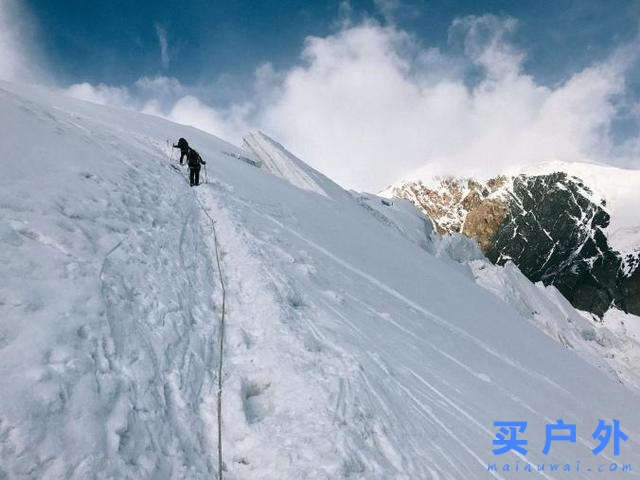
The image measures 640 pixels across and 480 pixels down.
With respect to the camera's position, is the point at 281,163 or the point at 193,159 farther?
the point at 281,163

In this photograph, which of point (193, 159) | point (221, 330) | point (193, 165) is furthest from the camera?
point (193, 165)

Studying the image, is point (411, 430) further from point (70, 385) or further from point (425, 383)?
point (70, 385)

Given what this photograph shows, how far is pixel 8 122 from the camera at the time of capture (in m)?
10.3

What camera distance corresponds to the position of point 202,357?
641 centimetres

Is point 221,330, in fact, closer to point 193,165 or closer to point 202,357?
point 202,357

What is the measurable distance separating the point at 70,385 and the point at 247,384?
8.38 feet

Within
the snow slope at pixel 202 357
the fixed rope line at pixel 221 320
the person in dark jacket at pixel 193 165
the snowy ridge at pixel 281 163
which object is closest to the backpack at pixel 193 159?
the person in dark jacket at pixel 193 165

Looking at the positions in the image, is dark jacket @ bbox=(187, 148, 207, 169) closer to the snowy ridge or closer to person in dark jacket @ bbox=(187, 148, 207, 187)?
person in dark jacket @ bbox=(187, 148, 207, 187)

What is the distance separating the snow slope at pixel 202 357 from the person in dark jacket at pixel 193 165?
2.97 metres

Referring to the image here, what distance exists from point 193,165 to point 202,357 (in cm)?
1275

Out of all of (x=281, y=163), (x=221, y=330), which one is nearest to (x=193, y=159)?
(x=221, y=330)

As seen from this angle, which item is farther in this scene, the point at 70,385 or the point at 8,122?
the point at 8,122

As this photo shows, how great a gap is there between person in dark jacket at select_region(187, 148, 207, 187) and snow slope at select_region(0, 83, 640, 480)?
9.75ft

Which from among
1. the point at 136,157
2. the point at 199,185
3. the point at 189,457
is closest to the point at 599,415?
the point at 189,457
